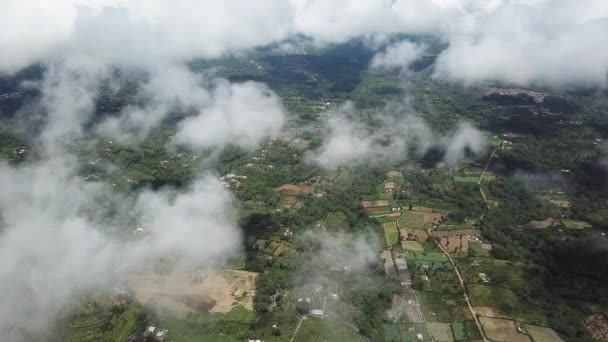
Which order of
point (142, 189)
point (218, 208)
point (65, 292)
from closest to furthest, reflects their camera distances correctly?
point (65, 292), point (218, 208), point (142, 189)

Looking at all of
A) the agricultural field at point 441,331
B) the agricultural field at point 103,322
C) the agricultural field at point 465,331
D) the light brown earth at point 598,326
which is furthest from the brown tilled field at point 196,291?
the light brown earth at point 598,326

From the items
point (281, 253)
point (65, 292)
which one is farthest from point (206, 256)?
point (65, 292)

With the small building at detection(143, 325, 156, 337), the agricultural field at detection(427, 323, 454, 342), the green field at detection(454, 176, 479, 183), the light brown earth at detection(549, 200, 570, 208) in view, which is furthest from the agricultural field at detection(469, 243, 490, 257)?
the small building at detection(143, 325, 156, 337)

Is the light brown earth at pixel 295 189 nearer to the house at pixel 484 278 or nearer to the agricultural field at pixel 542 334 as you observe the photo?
the house at pixel 484 278

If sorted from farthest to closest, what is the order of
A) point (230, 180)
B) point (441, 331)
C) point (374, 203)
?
1. point (230, 180)
2. point (374, 203)
3. point (441, 331)

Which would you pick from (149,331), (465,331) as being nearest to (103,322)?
(149,331)

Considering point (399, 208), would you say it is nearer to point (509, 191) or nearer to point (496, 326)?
point (509, 191)

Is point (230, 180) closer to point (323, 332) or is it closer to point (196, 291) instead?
point (196, 291)
